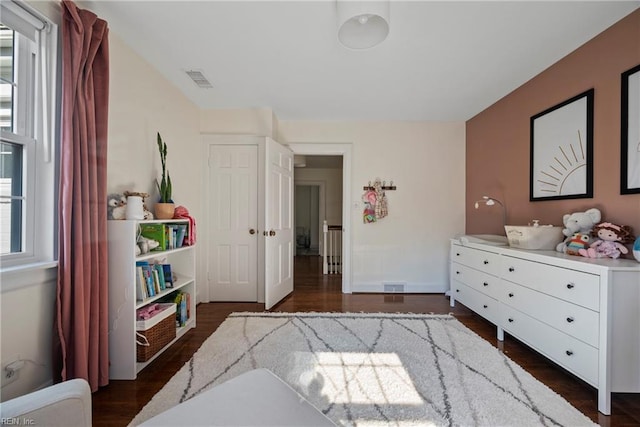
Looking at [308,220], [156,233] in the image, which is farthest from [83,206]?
[308,220]

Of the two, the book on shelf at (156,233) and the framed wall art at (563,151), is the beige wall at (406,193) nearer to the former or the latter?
the framed wall art at (563,151)

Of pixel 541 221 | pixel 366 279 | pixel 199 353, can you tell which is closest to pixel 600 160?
pixel 541 221

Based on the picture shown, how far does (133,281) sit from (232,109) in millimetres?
2356

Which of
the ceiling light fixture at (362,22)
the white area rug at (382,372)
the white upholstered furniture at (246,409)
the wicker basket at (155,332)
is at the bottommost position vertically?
the white area rug at (382,372)

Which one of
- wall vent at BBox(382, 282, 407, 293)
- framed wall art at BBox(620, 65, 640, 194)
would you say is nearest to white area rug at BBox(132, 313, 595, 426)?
wall vent at BBox(382, 282, 407, 293)

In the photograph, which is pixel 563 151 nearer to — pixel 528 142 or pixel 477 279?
pixel 528 142

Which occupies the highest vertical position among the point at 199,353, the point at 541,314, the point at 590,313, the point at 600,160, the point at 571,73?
the point at 571,73

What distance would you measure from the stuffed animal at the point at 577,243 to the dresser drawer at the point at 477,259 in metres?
0.52

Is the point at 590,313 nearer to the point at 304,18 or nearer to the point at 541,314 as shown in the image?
the point at 541,314

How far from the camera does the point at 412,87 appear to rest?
2697 millimetres

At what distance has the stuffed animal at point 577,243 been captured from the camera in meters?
1.84

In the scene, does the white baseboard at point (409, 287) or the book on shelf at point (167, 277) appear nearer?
the book on shelf at point (167, 277)

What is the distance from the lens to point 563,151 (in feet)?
7.22

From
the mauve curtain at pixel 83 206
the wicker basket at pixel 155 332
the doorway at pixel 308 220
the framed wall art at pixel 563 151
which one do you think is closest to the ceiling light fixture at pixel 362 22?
the mauve curtain at pixel 83 206
